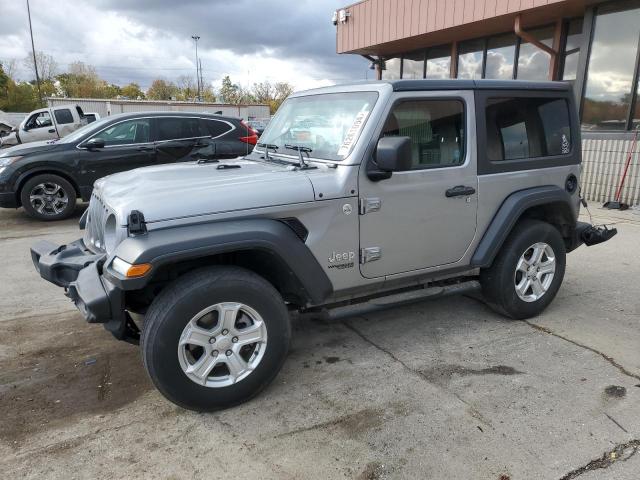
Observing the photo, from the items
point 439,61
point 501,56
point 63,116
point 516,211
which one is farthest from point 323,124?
point 63,116

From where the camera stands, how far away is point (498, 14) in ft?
33.3

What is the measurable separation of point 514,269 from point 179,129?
6.50m

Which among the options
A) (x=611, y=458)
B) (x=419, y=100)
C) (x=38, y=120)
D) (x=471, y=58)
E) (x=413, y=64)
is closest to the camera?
(x=611, y=458)

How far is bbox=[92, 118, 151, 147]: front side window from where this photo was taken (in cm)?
827

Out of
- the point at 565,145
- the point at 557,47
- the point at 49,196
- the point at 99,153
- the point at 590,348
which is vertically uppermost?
the point at 557,47

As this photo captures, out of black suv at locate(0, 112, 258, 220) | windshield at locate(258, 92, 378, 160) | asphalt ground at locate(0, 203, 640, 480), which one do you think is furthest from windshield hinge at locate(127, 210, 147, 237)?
black suv at locate(0, 112, 258, 220)

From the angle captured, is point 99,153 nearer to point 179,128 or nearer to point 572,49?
point 179,128

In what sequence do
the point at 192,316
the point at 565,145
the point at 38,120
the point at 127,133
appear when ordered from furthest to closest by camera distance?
the point at 38,120 < the point at 127,133 < the point at 565,145 < the point at 192,316

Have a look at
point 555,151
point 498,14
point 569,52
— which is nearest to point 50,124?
point 498,14

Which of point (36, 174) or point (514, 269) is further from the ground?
point (36, 174)

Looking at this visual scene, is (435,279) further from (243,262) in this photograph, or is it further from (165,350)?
(165,350)

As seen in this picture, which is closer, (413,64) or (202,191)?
(202,191)

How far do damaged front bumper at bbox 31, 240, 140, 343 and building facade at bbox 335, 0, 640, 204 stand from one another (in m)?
9.15

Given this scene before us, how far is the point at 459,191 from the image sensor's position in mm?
3576
